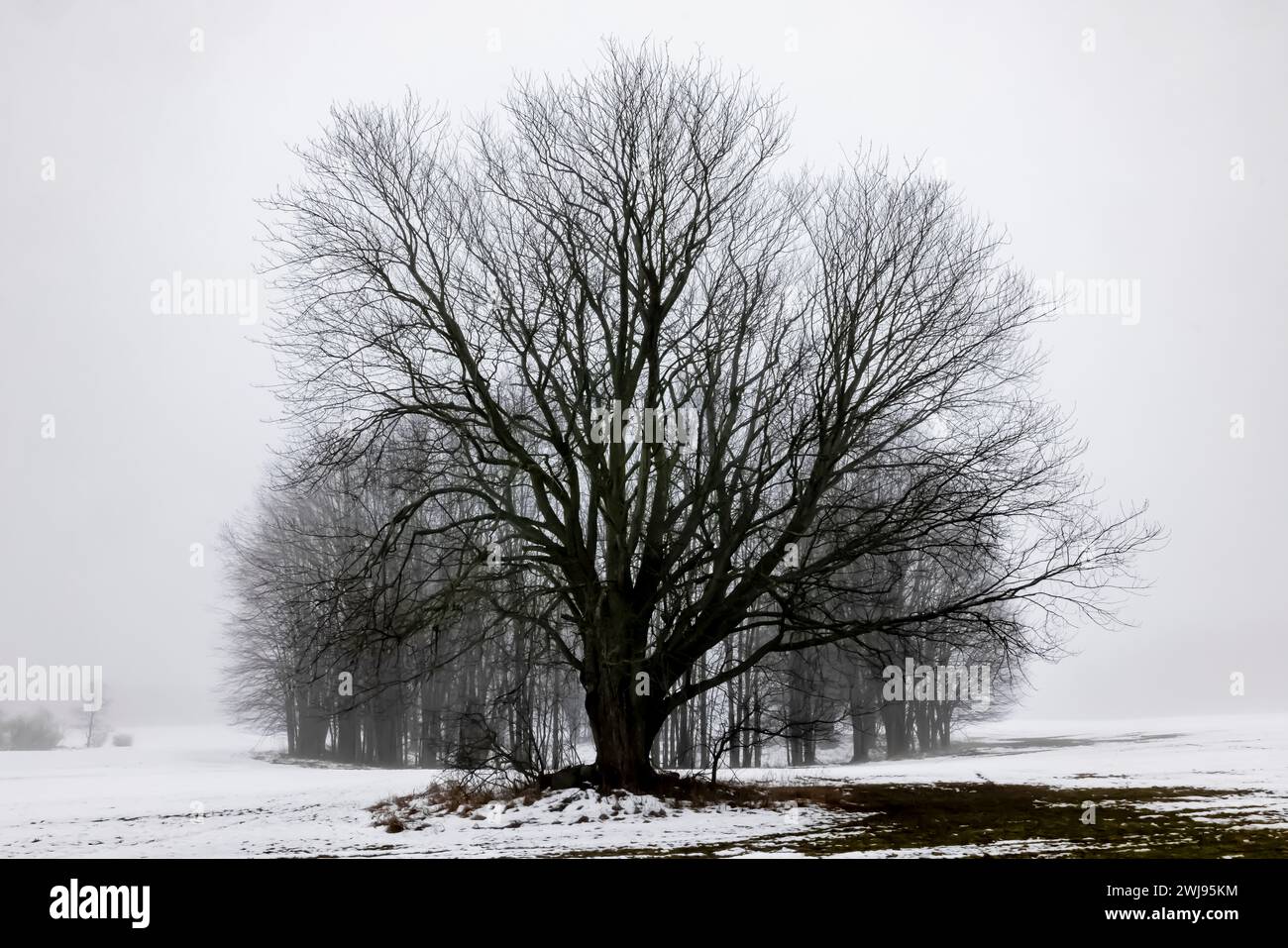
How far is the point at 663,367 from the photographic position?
65.2ft

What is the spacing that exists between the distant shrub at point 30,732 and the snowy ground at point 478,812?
26871mm

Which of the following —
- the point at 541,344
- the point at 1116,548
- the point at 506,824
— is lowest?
the point at 506,824

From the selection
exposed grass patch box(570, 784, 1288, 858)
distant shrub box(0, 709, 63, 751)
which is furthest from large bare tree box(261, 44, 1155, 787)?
distant shrub box(0, 709, 63, 751)

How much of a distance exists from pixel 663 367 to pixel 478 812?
879 centimetres

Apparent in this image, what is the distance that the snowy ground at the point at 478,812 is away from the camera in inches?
542

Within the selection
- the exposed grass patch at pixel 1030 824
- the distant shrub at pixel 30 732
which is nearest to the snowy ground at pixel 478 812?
the exposed grass patch at pixel 1030 824

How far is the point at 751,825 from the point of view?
15.5 m

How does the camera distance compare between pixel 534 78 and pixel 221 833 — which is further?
pixel 534 78

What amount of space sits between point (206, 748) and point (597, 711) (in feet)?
132

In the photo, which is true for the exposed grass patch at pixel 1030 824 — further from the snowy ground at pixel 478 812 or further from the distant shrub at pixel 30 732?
the distant shrub at pixel 30 732

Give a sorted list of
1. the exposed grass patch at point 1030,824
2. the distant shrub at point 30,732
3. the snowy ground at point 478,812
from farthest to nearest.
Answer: the distant shrub at point 30,732, the snowy ground at point 478,812, the exposed grass patch at point 1030,824

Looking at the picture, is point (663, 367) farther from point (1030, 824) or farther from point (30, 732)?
point (30, 732)

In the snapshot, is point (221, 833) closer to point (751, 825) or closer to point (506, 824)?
point (506, 824)
